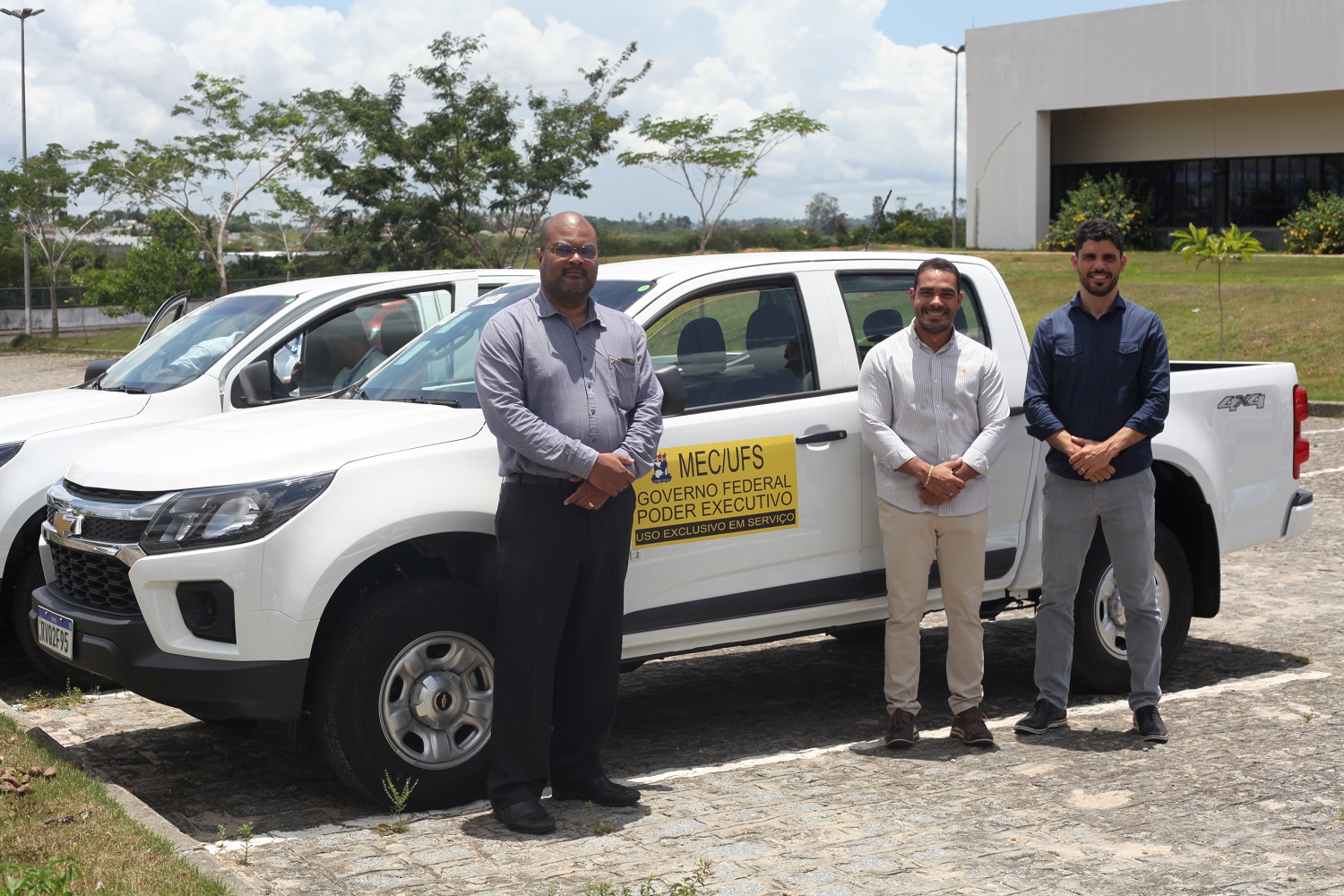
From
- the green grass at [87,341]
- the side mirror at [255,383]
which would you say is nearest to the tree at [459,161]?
the green grass at [87,341]

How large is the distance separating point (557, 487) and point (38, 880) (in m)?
1.91

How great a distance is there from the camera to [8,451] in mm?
7309

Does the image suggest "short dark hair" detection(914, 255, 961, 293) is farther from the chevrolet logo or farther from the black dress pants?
the chevrolet logo

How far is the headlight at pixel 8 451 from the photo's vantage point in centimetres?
727

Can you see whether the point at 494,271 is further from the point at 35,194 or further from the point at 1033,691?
the point at 35,194

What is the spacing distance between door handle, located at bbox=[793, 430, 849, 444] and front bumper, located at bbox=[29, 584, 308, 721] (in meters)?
2.08

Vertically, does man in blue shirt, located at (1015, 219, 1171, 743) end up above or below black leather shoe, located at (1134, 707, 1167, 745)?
above

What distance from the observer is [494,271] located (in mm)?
9312

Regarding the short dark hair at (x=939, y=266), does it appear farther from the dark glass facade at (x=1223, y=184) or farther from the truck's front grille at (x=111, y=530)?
the dark glass facade at (x=1223, y=184)

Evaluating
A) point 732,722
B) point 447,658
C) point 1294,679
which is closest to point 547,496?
point 447,658

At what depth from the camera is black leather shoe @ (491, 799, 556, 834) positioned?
4.93 meters

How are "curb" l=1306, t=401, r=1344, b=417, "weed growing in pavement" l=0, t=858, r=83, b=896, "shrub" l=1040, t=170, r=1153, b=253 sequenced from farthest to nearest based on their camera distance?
"shrub" l=1040, t=170, r=1153, b=253
"curb" l=1306, t=401, r=1344, b=417
"weed growing in pavement" l=0, t=858, r=83, b=896

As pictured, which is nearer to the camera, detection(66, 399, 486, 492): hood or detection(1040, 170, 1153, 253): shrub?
detection(66, 399, 486, 492): hood

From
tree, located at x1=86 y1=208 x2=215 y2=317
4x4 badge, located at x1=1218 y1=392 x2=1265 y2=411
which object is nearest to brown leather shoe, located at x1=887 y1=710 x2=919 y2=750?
4x4 badge, located at x1=1218 y1=392 x2=1265 y2=411
